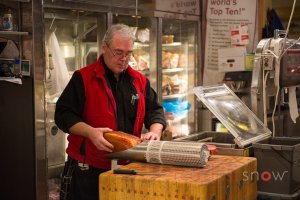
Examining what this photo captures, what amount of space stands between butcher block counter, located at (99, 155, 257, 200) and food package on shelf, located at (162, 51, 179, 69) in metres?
3.28

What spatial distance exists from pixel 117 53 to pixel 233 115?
34.8 inches

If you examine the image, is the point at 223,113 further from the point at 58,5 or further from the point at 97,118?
the point at 58,5

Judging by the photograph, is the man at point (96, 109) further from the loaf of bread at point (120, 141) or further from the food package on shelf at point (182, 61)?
the food package on shelf at point (182, 61)

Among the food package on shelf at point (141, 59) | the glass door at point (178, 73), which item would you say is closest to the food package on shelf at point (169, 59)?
the glass door at point (178, 73)

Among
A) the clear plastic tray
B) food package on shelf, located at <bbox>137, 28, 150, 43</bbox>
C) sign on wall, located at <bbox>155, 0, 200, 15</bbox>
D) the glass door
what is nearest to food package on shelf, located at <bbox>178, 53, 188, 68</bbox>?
the glass door

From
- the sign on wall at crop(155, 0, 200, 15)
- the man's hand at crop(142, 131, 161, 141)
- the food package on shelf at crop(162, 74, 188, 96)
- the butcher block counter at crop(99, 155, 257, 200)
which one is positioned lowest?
the butcher block counter at crop(99, 155, 257, 200)

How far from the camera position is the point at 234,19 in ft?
18.3

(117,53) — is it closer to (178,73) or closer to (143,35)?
(143,35)

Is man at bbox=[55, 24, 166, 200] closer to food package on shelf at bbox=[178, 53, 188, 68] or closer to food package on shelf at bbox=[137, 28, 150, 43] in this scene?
food package on shelf at bbox=[137, 28, 150, 43]

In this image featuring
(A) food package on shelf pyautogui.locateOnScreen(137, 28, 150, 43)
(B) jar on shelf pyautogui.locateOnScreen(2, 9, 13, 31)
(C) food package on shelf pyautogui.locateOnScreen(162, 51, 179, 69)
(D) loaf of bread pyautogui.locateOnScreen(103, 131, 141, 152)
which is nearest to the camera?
(D) loaf of bread pyautogui.locateOnScreen(103, 131, 141, 152)

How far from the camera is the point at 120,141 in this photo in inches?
89.8

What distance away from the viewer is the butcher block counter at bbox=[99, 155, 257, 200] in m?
1.78

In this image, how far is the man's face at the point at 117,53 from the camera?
102 inches

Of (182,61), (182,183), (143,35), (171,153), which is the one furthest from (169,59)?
(182,183)
